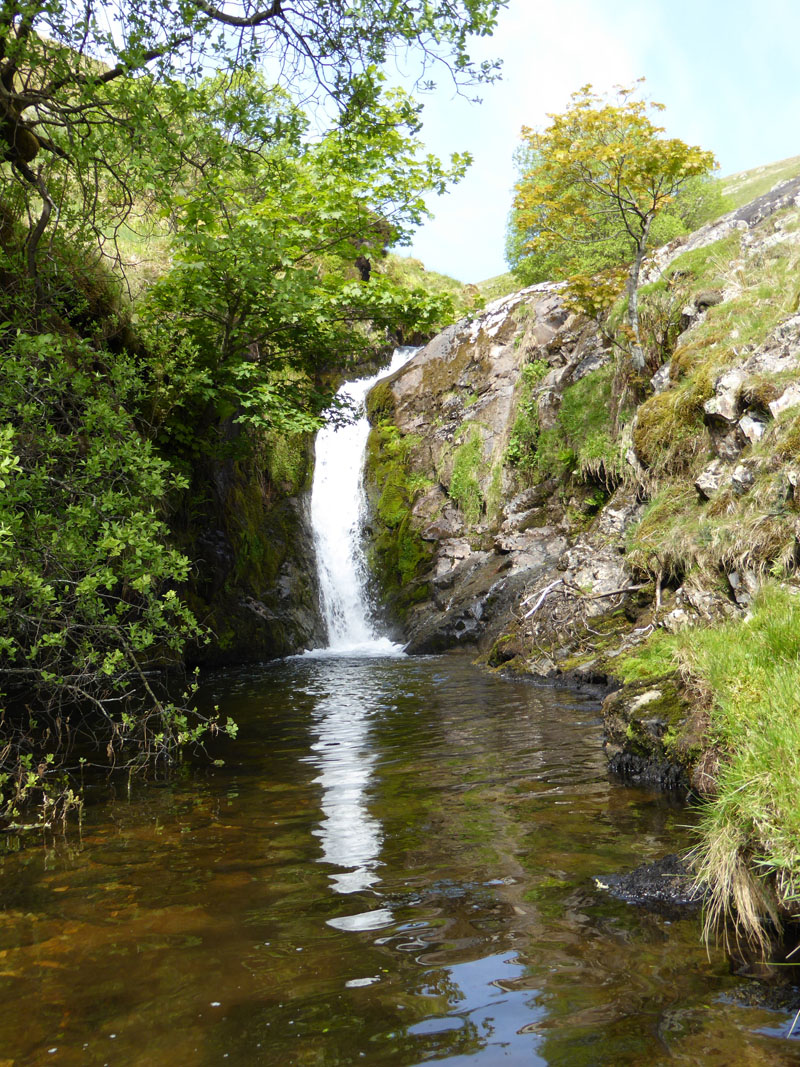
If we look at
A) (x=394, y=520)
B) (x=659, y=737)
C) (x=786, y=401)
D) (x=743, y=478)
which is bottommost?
(x=659, y=737)

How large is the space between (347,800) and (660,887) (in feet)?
7.98

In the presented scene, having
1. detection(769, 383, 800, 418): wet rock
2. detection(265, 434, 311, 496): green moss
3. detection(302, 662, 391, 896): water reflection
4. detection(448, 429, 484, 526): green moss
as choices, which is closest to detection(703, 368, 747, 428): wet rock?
detection(769, 383, 800, 418): wet rock

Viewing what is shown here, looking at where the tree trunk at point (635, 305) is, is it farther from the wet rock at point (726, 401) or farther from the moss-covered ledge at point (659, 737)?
the moss-covered ledge at point (659, 737)

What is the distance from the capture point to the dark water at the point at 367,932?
257 centimetres

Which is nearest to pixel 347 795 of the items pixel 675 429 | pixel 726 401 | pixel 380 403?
pixel 726 401

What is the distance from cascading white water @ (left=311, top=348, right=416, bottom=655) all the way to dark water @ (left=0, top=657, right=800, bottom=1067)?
9505 mm

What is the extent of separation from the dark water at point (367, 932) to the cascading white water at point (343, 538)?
9.51 m

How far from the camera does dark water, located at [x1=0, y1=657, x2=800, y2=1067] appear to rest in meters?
2.57

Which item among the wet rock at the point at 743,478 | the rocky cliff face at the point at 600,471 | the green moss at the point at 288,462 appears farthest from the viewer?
the green moss at the point at 288,462

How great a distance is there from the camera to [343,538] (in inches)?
701

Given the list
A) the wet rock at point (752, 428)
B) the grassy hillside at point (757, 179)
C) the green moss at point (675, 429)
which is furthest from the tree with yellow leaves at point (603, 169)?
the grassy hillside at point (757, 179)

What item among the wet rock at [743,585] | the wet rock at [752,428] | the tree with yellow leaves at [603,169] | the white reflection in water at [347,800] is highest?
the tree with yellow leaves at [603,169]

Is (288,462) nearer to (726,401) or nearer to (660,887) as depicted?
(726,401)

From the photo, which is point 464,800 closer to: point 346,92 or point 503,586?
point 346,92
